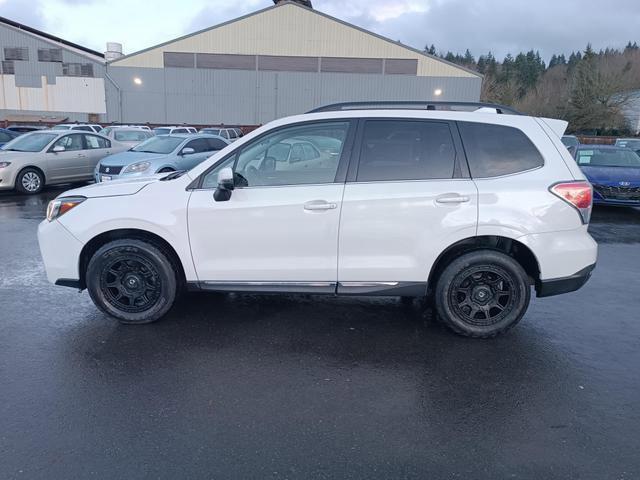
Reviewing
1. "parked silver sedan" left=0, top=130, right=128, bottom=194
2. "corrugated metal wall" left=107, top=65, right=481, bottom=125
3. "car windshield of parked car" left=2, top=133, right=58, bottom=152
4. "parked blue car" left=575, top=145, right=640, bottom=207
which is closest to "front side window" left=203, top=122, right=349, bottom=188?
"parked blue car" left=575, top=145, right=640, bottom=207

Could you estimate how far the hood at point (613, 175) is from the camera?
10555 millimetres

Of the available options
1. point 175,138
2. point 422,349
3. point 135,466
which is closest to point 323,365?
point 422,349

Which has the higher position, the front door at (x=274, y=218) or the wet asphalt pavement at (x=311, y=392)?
the front door at (x=274, y=218)

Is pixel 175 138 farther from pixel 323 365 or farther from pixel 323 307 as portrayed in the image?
pixel 323 365

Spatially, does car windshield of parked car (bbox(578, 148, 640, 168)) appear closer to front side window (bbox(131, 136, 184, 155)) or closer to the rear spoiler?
the rear spoiler

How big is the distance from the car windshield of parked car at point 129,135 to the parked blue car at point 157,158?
593 centimetres

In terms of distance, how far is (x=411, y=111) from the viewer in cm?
425

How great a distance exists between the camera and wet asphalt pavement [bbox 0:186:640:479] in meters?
2.66

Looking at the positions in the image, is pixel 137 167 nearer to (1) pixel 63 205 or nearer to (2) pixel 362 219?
(1) pixel 63 205

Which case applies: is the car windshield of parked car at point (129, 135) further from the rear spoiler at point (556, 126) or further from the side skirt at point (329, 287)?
the rear spoiler at point (556, 126)

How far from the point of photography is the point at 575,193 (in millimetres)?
3963

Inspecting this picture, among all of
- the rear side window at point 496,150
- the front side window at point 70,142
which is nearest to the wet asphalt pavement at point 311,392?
the rear side window at point 496,150

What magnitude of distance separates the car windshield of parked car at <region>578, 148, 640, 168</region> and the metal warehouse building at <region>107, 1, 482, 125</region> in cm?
2774

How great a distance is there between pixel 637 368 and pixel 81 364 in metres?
4.27
